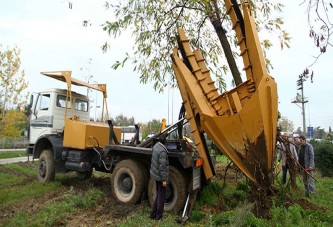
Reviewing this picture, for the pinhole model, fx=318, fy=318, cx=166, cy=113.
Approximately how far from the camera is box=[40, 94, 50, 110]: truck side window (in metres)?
10.2

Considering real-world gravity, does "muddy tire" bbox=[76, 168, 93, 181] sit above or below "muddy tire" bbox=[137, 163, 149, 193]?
below

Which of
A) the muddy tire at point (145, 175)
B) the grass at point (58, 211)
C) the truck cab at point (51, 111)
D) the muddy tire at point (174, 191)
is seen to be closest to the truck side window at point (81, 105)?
the truck cab at point (51, 111)

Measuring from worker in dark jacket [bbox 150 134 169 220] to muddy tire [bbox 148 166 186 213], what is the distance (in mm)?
356

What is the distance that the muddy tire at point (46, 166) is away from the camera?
978 cm

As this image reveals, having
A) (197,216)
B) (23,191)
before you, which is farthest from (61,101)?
(197,216)

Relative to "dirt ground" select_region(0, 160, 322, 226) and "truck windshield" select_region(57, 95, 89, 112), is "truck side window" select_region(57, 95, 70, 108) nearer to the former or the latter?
"truck windshield" select_region(57, 95, 89, 112)

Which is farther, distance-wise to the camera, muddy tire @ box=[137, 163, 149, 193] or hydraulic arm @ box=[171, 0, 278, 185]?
muddy tire @ box=[137, 163, 149, 193]

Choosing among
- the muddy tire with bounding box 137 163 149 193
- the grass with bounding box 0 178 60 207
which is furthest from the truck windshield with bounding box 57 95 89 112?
the muddy tire with bounding box 137 163 149 193

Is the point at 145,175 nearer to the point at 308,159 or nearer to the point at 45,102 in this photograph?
the point at 308,159

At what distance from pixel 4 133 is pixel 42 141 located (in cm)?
1078

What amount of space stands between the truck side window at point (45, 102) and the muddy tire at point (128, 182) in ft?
12.6

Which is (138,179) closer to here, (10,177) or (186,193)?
(186,193)

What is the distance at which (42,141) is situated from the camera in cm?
1032

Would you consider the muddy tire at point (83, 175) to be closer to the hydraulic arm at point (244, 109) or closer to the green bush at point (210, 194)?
the green bush at point (210, 194)
